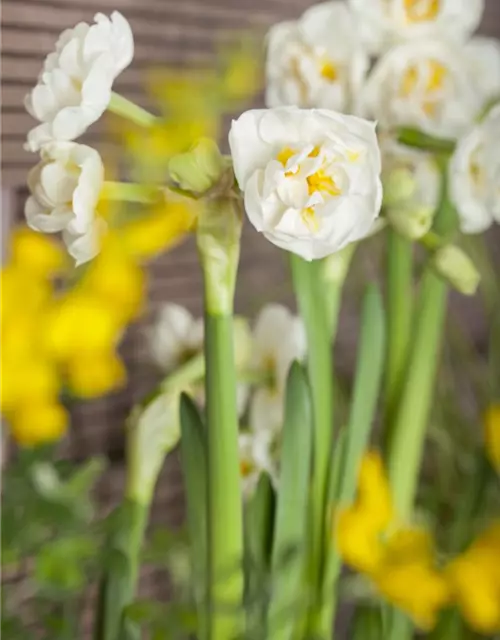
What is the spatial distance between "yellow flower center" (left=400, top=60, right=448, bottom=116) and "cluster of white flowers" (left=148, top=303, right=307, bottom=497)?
0.51 ft

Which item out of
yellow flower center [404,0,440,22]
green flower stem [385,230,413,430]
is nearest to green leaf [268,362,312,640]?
green flower stem [385,230,413,430]

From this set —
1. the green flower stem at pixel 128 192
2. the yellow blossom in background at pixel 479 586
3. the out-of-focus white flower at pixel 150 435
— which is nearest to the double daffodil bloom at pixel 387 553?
the yellow blossom in background at pixel 479 586

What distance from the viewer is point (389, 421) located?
0.60 metres

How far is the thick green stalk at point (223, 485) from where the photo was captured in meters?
0.43

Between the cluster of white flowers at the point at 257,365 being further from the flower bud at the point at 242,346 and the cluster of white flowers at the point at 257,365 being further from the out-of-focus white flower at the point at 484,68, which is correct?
the out-of-focus white flower at the point at 484,68

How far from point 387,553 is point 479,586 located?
0.06m

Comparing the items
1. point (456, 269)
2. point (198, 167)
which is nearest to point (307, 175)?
point (198, 167)

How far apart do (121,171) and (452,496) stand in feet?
1.25

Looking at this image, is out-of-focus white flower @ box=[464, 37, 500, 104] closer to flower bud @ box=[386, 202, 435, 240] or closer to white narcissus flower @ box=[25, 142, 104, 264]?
flower bud @ box=[386, 202, 435, 240]

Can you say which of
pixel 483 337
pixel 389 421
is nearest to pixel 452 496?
pixel 389 421

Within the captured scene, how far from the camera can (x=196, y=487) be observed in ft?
1.59

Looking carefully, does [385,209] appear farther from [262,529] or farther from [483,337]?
[483,337]

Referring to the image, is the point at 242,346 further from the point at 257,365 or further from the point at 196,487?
the point at 196,487

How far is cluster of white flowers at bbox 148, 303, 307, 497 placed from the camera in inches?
21.9
